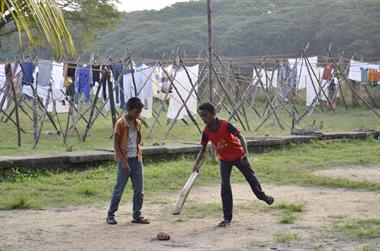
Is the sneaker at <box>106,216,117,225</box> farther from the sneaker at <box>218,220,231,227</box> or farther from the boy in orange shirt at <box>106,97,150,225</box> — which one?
the sneaker at <box>218,220,231,227</box>

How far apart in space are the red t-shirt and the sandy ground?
4.00 metres

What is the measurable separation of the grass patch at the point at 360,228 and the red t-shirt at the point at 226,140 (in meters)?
1.33

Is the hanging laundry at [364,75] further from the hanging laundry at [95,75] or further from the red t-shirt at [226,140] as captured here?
the red t-shirt at [226,140]

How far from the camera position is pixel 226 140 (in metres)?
7.62

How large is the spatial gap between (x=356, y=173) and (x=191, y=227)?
5186 millimetres

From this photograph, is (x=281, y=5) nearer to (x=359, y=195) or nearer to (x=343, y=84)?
(x=343, y=84)

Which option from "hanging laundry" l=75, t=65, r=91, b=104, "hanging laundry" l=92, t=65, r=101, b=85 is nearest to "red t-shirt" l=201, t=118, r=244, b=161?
A: "hanging laundry" l=75, t=65, r=91, b=104

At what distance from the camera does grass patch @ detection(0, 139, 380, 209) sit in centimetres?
933

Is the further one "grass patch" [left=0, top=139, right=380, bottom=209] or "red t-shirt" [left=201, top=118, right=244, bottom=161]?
"grass patch" [left=0, top=139, right=380, bottom=209]

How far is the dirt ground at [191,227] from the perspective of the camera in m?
6.54

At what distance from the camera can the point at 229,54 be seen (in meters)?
44.0

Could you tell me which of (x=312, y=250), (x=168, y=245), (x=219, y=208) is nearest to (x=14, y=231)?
(x=168, y=245)

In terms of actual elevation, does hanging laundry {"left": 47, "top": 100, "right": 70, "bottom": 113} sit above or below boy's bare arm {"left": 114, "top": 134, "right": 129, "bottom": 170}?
below

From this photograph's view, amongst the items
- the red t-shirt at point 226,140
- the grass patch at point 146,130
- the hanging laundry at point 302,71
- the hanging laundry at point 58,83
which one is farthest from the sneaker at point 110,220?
the hanging laundry at point 302,71
